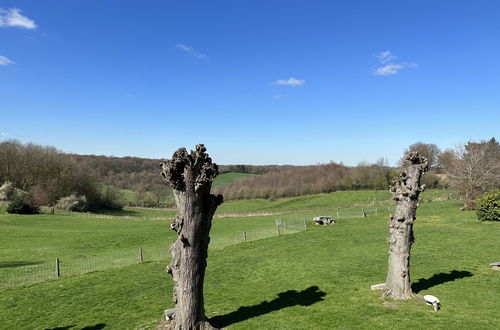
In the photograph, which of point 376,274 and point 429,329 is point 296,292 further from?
point 429,329

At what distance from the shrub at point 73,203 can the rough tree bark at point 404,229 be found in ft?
190

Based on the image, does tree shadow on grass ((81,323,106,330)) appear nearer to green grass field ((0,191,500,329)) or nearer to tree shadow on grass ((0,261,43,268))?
green grass field ((0,191,500,329))

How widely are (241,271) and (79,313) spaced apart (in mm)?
7930

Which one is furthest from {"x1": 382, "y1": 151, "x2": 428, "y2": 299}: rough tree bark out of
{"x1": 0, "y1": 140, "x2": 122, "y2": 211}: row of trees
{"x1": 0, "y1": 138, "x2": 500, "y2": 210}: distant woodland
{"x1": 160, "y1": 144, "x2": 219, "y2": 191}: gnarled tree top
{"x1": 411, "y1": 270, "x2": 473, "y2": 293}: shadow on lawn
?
{"x1": 0, "y1": 140, "x2": 122, "y2": 211}: row of trees

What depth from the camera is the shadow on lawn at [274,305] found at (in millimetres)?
10823

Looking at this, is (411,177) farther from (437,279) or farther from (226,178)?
(226,178)

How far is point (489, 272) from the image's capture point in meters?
15.4

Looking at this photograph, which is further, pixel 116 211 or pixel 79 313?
pixel 116 211

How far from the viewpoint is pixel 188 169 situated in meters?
8.98

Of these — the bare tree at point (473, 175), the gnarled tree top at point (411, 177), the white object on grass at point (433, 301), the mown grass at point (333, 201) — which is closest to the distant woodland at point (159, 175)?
the bare tree at point (473, 175)

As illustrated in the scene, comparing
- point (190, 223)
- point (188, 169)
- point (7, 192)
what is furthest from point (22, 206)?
point (188, 169)

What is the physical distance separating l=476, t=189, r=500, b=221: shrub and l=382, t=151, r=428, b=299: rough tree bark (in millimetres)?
21487

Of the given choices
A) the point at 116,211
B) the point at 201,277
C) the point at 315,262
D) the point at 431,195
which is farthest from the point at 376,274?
the point at 116,211

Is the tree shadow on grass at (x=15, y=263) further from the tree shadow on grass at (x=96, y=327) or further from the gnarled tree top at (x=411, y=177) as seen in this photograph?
the gnarled tree top at (x=411, y=177)
